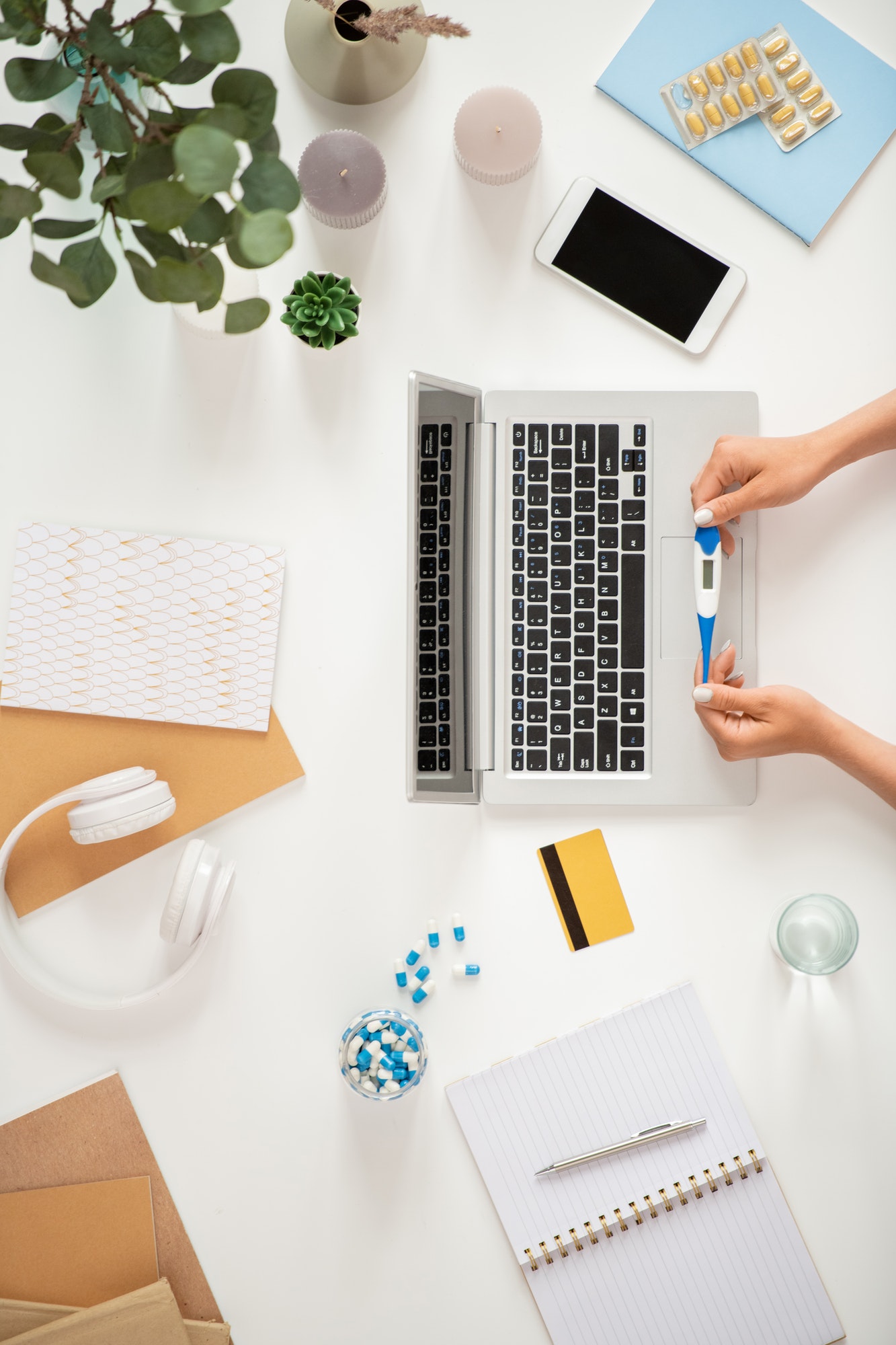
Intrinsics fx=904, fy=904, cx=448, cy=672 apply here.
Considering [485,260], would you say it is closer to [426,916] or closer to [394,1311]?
[426,916]

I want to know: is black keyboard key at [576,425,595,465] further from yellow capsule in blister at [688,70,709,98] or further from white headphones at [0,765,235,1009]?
white headphones at [0,765,235,1009]

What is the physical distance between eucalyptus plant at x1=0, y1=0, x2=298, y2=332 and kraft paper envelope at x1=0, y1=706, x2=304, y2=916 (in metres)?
0.52

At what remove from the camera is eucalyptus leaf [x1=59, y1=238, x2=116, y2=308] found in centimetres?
78

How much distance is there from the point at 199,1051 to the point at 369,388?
0.84 metres

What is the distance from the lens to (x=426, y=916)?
43.7 inches

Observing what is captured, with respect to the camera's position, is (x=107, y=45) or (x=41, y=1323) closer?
(x=107, y=45)

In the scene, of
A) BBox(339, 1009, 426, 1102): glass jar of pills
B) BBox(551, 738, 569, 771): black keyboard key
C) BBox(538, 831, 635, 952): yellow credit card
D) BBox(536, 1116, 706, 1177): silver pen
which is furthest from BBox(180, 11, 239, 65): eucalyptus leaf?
BBox(536, 1116, 706, 1177): silver pen

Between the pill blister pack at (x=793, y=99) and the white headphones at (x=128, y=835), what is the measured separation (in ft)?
3.48

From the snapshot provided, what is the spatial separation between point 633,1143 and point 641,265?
1.06 metres

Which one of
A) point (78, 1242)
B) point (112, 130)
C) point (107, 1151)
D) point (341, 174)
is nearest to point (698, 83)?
point (341, 174)

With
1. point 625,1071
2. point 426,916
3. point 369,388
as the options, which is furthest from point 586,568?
point 625,1071

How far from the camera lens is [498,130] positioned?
1.03 metres

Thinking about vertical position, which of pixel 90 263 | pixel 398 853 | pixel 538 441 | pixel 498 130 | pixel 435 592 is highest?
pixel 498 130

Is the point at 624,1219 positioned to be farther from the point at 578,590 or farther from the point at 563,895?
the point at 578,590
